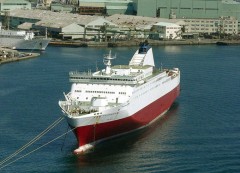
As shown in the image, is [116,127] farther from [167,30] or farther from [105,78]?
[167,30]

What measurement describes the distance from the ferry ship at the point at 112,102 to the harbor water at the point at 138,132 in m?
0.19

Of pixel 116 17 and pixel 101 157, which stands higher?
pixel 116 17

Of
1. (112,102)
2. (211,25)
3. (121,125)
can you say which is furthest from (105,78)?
(211,25)

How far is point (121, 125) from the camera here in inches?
421

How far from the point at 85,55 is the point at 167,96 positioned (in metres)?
9.89

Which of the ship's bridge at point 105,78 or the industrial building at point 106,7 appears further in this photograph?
the industrial building at point 106,7

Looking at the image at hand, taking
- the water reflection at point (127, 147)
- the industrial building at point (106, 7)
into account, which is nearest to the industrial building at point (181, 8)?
the industrial building at point (106, 7)

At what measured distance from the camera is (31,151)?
32.1 ft

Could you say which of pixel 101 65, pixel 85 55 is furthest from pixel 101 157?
pixel 85 55

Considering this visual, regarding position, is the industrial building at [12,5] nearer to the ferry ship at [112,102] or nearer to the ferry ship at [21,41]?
the ferry ship at [21,41]

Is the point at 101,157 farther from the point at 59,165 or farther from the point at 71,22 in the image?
the point at 71,22

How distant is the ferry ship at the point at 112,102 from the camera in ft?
33.0

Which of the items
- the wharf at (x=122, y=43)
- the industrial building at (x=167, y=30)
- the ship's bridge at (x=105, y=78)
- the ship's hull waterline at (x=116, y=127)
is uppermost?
the industrial building at (x=167, y=30)

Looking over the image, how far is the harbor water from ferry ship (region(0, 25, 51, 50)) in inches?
218
